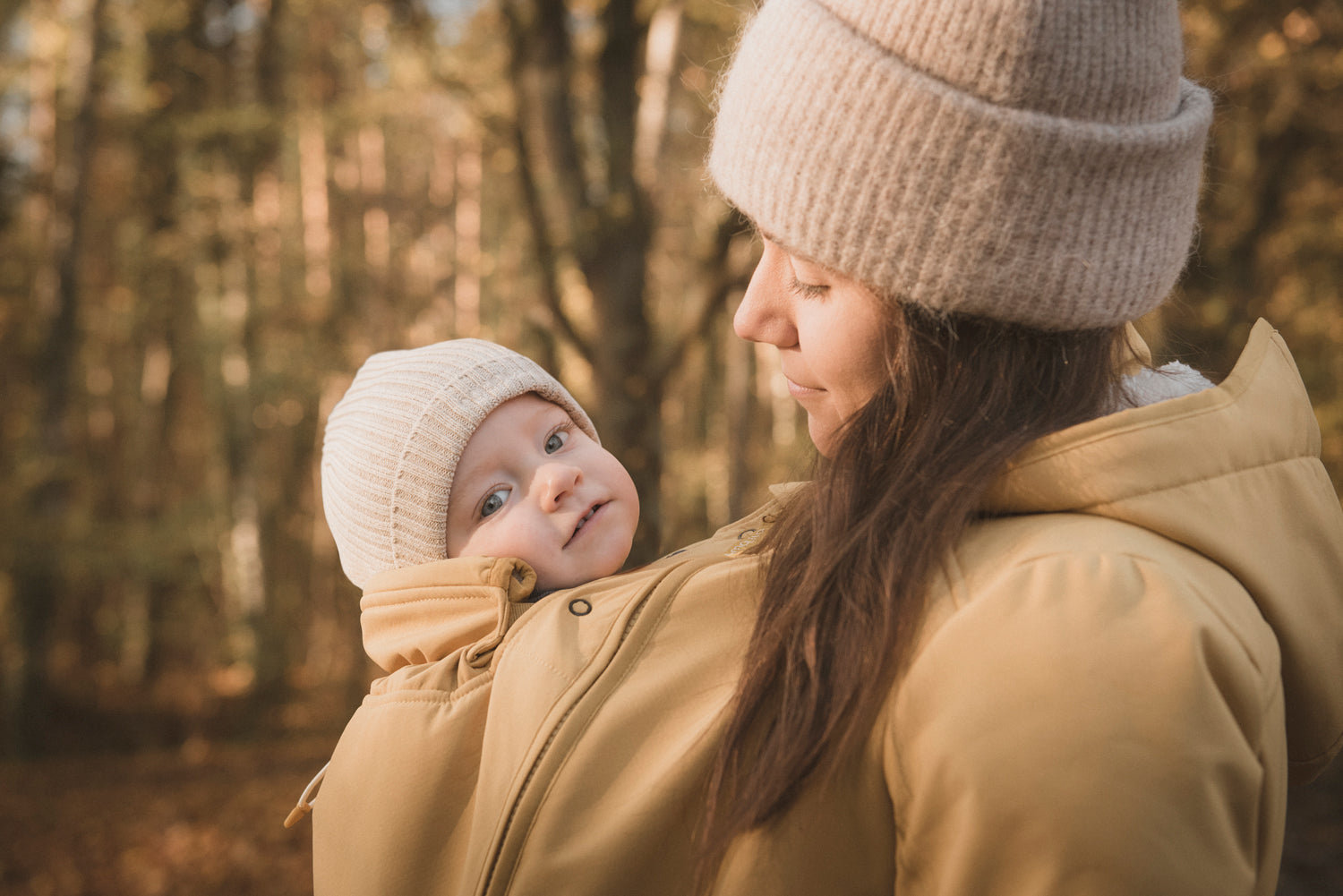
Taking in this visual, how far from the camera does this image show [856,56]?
128cm

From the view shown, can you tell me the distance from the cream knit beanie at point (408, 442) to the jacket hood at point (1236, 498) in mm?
1034

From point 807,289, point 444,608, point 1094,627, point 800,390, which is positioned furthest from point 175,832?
point 1094,627

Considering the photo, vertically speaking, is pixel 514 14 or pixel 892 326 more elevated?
pixel 514 14

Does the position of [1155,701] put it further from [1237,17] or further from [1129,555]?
[1237,17]

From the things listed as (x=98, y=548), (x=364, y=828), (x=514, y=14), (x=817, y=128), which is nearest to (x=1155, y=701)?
(x=817, y=128)

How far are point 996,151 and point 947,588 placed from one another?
55 centimetres

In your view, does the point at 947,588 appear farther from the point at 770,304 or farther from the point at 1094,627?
the point at 770,304

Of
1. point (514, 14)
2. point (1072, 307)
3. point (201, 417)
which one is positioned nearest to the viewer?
point (1072, 307)

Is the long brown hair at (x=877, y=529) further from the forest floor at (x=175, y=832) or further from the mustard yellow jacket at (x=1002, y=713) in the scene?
the forest floor at (x=175, y=832)

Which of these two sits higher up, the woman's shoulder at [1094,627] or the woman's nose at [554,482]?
the woman's shoulder at [1094,627]

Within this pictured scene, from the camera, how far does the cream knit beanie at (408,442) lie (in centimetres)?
183

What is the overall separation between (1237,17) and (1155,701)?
23.9 ft

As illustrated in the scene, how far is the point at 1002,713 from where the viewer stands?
981 millimetres

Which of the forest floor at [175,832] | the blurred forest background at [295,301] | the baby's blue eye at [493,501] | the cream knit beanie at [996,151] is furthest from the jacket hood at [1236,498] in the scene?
the forest floor at [175,832]
